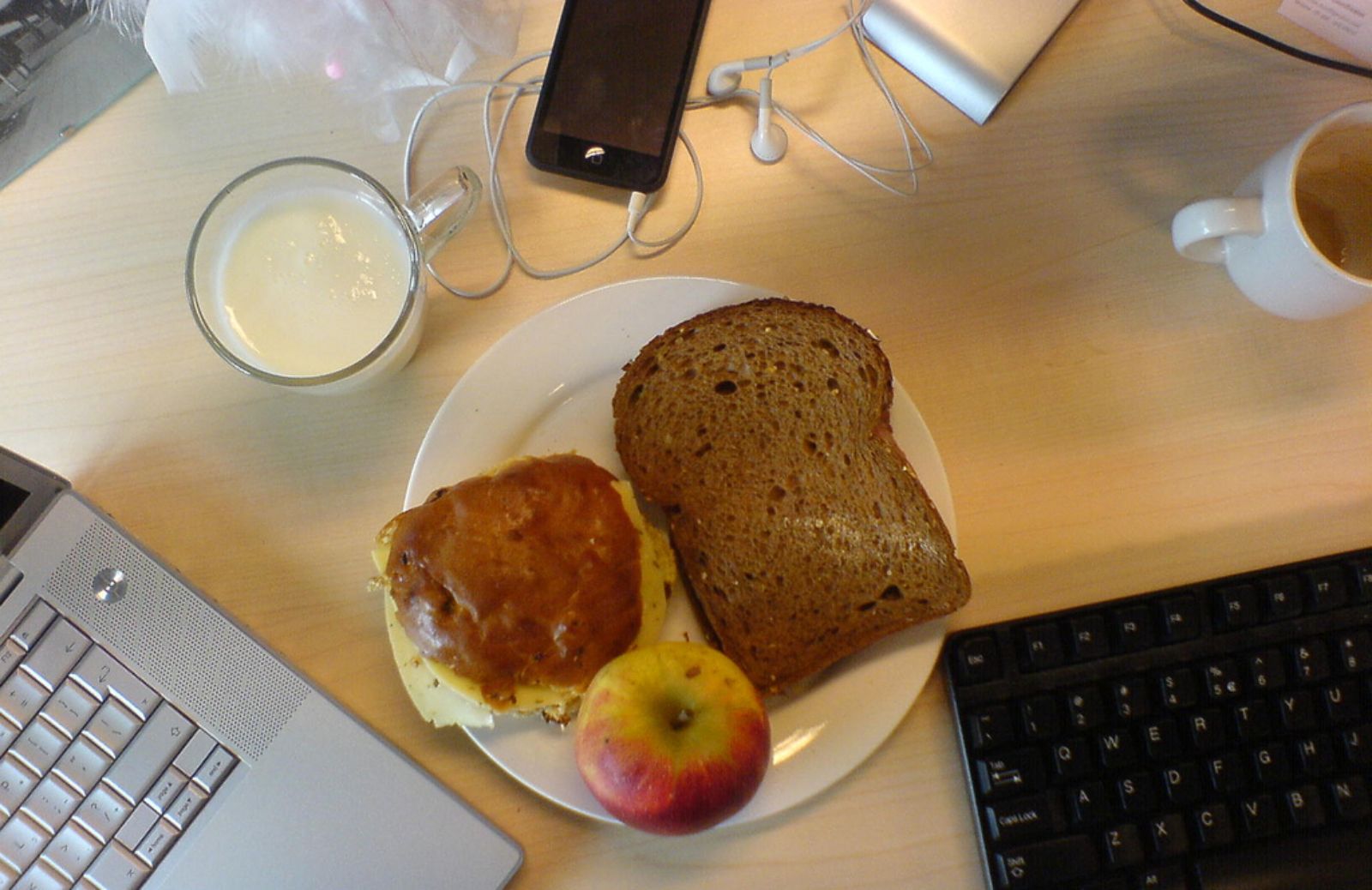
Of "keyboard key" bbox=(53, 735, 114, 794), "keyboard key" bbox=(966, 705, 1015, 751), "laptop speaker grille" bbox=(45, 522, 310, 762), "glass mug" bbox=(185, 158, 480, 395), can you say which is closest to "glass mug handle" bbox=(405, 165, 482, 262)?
"glass mug" bbox=(185, 158, 480, 395)

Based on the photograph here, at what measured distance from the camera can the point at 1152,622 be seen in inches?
25.4

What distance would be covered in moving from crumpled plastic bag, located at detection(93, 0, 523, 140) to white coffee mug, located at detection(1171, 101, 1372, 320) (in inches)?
23.4

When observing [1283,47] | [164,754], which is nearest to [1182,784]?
[1283,47]

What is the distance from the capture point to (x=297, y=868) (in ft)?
2.04

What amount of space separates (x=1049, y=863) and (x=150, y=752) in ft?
2.12

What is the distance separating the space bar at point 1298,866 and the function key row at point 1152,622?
0.15 m

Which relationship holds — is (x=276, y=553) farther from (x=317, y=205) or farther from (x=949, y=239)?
(x=949, y=239)

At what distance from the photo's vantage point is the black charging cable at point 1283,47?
0.72m

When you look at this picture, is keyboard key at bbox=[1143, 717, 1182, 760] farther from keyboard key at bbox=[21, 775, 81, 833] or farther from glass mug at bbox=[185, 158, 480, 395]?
keyboard key at bbox=[21, 775, 81, 833]

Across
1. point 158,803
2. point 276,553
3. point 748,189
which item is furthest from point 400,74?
point 158,803

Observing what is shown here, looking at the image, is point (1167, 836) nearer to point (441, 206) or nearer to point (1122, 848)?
point (1122, 848)

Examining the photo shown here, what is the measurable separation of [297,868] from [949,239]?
71cm

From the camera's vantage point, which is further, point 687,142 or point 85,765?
point 687,142

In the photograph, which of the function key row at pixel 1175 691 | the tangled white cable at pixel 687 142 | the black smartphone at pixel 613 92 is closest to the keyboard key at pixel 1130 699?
the function key row at pixel 1175 691
